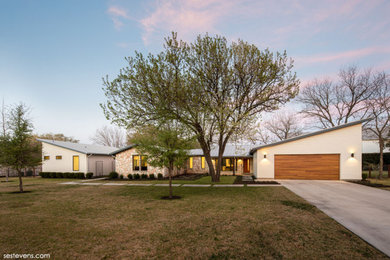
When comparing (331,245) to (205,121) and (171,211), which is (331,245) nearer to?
(171,211)

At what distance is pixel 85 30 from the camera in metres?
14.1

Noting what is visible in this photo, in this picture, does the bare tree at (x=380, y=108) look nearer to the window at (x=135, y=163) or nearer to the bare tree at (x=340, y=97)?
the bare tree at (x=340, y=97)

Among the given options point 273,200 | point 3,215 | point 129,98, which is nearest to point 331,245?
point 273,200

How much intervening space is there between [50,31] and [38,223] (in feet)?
45.6

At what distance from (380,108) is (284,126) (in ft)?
48.9

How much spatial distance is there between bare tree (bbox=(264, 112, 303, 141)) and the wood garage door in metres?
17.1

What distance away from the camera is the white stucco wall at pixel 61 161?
21.5 meters

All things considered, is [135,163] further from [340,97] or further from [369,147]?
[369,147]

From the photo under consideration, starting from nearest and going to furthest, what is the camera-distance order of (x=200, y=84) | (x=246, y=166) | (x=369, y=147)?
1. (x=200, y=84)
2. (x=246, y=166)
3. (x=369, y=147)

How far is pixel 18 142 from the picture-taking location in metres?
11.8

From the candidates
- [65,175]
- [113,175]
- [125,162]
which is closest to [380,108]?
[125,162]

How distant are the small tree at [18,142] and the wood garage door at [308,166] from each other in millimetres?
18505

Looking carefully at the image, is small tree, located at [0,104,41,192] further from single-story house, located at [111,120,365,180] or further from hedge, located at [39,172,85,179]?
hedge, located at [39,172,85,179]

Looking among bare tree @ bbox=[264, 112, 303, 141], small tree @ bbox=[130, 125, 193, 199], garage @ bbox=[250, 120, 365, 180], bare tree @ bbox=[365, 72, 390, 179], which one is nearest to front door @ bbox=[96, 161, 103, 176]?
small tree @ bbox=[130, 125, 193, 199]
